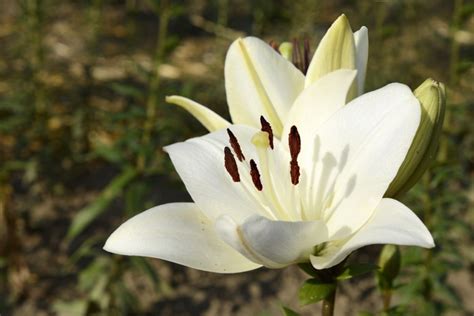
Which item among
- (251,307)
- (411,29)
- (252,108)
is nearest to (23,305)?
(251,307)

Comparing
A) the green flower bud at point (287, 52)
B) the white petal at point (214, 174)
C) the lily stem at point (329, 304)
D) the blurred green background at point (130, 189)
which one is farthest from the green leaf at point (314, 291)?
the blurred green background at point (130, 189)

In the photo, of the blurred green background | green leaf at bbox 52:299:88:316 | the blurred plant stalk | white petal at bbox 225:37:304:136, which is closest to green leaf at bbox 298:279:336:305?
white petal at bbox 225:37:304:136

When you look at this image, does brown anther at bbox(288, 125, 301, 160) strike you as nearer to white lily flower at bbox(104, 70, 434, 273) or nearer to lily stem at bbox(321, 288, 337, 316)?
white lily flower at bbox(104, 70, 434, 273)

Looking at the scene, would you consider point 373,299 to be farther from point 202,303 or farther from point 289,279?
point 202,303

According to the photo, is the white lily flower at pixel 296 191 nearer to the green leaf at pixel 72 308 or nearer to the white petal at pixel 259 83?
the white petal at pixel 259 83

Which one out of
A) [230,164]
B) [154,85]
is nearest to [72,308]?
[154,85]

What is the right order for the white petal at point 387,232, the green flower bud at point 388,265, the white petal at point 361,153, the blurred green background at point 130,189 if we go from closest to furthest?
the white petal at point 387,232 < the white petal at point 361,153 < the green flower bud at point 388,265 < the blurred green background at point 130,189

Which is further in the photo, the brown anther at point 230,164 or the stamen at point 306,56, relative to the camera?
the stamen at point 306,56
